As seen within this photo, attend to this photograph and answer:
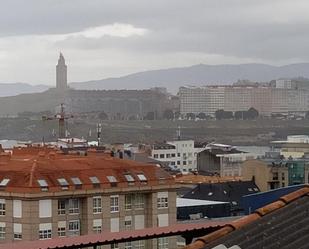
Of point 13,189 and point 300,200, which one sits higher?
point 300,200

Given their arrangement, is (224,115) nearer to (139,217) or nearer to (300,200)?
(139,217)

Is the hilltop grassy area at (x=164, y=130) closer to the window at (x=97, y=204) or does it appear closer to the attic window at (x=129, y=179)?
the attic window at (x=129, y=179)

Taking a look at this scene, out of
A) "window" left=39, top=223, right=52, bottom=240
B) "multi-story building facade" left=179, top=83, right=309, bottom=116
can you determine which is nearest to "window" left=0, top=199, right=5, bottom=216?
"window" left=39, top=223, right=52, bottom=240

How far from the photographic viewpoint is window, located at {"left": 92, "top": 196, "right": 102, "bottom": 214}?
1967 cm

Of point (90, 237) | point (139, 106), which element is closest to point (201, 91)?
point (139, 106)

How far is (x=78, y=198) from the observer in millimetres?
19625

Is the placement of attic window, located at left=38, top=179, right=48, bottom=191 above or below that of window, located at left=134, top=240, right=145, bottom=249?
above

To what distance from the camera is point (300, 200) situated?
3.58 metres

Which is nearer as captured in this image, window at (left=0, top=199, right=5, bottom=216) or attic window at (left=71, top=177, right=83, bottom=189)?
window at (left=0, top=199, right=5, bottom=216)

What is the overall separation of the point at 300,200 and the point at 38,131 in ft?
374

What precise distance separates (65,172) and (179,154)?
44.9 m

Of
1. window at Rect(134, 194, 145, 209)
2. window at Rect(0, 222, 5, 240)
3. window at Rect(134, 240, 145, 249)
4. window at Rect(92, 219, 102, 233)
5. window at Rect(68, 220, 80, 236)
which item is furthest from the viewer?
window at Rect(134, 194, 145, 209)

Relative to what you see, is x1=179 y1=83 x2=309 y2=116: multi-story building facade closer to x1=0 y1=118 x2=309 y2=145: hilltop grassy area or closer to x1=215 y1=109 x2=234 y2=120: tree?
x1=215 y1=109 x2=234 y2=120: tree

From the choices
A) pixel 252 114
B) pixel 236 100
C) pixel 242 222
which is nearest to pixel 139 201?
pixel 242 222
